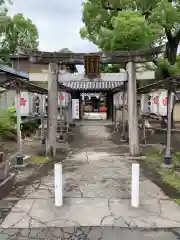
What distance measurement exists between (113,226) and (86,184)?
238 cm

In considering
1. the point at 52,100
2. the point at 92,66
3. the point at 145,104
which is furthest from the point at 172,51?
the point at 52,100

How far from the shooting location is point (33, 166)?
352 inches

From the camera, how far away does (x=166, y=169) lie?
8.59 m

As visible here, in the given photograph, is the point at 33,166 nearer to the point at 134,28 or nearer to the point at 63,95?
the point at 63,95

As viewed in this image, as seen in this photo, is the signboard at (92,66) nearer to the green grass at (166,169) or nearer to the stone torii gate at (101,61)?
the stone torii gate at (101,61)

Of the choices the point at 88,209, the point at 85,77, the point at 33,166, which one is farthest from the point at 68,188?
the point at 85,77

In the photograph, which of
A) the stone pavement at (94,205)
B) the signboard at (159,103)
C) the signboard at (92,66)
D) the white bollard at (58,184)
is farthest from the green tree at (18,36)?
the white bollard at (58,184)

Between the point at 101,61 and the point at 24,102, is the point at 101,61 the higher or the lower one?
the higher one

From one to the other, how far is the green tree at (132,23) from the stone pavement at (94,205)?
955cm

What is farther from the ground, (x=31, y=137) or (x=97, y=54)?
(x=97, y=54)

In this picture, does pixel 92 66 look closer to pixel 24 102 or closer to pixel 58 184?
pixel 24 102

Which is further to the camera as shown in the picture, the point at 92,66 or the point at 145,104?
the point at 145,104

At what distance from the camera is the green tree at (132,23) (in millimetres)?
15516

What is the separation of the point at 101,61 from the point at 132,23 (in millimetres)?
5740
